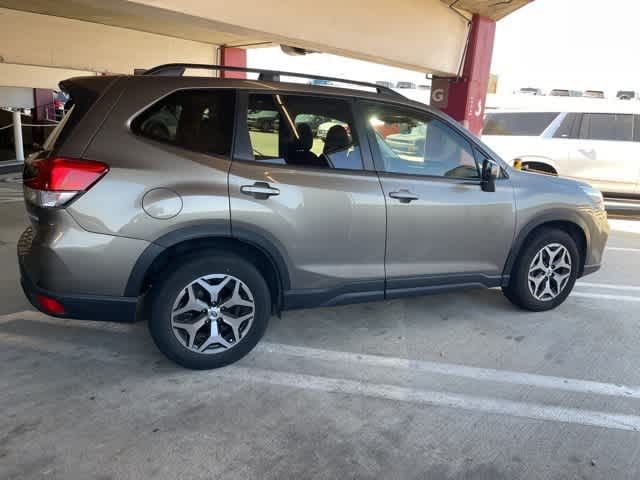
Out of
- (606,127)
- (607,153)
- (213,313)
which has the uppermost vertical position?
(606,127)

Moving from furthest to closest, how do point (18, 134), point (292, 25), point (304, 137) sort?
point (18, 134) → point (292, 25) → point (304, 137)

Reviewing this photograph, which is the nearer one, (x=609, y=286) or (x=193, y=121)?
(x=193, y=121)

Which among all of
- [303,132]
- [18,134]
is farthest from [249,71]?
[18,134]

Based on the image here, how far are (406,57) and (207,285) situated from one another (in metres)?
6.59

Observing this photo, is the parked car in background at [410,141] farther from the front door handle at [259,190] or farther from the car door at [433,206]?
the front door handle at [259,190]

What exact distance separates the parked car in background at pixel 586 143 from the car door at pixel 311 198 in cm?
709

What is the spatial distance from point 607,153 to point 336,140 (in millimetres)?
8173

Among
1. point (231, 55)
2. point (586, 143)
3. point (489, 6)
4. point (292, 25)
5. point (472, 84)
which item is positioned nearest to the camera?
point (292, 25)

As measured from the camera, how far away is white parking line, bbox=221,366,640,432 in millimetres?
3076

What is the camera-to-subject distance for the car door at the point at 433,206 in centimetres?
377

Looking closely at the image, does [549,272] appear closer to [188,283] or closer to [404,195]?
[404,195]

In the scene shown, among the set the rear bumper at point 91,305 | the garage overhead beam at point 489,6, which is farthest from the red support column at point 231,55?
the rear bumper at point 91,305

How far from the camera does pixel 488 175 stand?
4.04 metres

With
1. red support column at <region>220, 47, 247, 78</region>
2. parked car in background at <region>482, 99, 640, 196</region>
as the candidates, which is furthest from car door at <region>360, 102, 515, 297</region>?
red support column at <region>220, 47, 247, 78</region>
